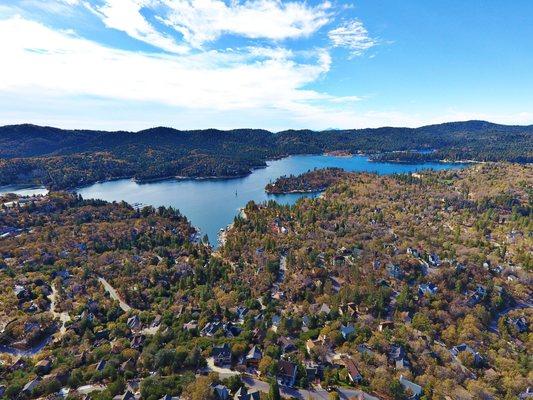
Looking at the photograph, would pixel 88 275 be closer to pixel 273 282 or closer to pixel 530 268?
pixel 273 282

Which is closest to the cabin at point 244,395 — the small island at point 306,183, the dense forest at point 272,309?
the dense forest at point 272,309

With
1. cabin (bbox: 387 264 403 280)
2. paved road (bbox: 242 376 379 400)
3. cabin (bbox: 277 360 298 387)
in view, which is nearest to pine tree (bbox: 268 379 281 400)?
paved road (bbox: 242 376 379 400)

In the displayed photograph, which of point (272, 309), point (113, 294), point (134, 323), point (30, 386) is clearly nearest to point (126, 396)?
point (30, 386)

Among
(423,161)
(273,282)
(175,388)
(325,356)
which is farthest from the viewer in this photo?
(423,161)

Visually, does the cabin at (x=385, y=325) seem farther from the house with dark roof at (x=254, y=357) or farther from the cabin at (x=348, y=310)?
the house with dark roof at (x=254, y=357)

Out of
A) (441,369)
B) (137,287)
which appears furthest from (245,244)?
(441,369)

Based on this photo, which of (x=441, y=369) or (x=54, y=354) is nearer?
(x=441, y=369)
